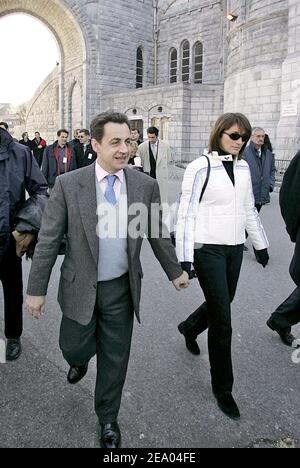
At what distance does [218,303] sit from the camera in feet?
9.39

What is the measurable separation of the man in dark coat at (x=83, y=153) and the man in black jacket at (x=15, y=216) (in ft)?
17.3

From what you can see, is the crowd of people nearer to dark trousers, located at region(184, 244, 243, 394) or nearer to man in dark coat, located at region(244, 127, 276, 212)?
dark trousers, located at region(184, 244, 243, 394)

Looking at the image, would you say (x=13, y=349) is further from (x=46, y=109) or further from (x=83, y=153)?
(x=46, y=109)

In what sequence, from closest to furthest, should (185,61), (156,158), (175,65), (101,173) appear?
(101,173) → (156,158) → (185,61) → (175,65)

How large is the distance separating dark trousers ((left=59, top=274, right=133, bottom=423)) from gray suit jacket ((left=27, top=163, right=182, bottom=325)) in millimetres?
87

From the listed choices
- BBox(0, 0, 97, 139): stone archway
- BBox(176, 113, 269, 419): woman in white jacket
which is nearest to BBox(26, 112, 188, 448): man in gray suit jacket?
BBox(176, 113, 269, 419): woman in white jacket

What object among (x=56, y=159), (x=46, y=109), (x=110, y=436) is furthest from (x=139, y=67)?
(x=110, y=436)

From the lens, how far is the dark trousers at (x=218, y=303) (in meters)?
2.86

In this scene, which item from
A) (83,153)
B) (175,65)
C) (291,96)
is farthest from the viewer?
(175,65)

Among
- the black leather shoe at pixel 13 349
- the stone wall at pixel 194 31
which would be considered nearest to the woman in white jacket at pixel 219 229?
the black leather shoe at pixel 13 349

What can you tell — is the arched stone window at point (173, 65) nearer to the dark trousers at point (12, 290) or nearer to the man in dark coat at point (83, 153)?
the man in dark coat at point (83, 153)

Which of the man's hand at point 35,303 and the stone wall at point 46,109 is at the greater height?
the stone wall at point 46,109

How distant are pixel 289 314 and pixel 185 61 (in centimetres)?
3344

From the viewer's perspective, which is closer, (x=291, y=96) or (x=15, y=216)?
(x=15, y=216)
